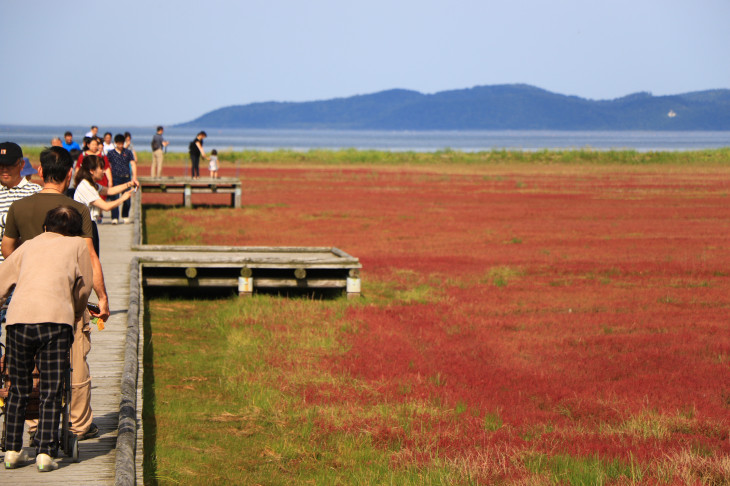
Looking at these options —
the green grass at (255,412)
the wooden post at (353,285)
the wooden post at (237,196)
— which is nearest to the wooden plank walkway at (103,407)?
the green grass at (255,412)

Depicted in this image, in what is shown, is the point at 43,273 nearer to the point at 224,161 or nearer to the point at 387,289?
the point at 387,289

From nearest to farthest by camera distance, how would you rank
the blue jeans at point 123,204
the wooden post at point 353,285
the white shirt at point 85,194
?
1. the white shirt at point 85,194
2. the wooden post at point 353,285
3. the blue jeans at point 123,204

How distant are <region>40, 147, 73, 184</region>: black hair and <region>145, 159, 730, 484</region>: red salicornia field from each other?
154 inches

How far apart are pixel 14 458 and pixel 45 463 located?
0.24 metres

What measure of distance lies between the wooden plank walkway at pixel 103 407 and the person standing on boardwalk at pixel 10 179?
161 centimetres

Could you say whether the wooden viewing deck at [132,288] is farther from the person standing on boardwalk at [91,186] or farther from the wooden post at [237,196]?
the wooden post at [237,196]

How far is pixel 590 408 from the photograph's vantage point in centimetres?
988

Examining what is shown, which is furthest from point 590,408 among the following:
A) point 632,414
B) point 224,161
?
point 224,161

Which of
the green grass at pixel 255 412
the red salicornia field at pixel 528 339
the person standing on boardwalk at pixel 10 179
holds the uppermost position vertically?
the person standing on boardwalk at pixel 10 179

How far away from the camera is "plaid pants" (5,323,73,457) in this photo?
→ 593cm

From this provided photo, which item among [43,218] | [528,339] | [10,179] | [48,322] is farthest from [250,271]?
[48,322]

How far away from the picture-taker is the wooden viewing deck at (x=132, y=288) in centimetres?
638

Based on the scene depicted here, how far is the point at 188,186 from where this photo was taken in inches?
1284

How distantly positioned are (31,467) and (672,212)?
105ft
